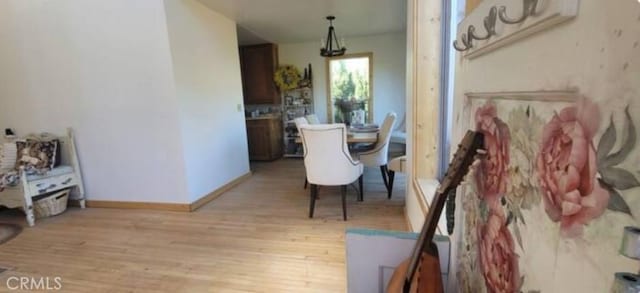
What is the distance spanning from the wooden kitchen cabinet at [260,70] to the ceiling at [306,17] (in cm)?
25

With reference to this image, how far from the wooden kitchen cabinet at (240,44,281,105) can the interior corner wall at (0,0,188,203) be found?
2712 millimetres

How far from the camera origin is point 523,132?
51 centimetres

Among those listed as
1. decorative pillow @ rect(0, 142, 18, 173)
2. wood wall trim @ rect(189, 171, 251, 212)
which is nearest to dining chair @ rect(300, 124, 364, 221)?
wood wall trim @ rect(189, 171, 251, 212)

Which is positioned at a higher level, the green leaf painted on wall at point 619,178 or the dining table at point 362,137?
the green leaf painted on wall at point 619,178

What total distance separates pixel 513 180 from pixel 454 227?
0.47 metres

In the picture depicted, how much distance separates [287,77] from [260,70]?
510 millimetres

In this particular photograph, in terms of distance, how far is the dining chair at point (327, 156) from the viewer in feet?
8.27

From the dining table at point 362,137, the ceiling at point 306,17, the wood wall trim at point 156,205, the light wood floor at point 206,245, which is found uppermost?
the ceiling at point 306,17

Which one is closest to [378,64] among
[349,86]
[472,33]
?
[349,86]

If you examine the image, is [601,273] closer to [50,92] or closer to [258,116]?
[50,92]

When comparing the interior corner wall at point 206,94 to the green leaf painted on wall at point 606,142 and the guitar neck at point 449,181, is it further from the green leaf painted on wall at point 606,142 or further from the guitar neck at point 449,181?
the green leaf painted on wall at point 606,142

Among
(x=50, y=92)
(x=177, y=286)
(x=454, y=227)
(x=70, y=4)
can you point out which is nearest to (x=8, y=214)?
(x=50, y=92)

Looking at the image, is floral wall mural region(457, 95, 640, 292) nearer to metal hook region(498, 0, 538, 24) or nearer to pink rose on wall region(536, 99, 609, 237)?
pink rose on wall region(536, 99, 609, 237)

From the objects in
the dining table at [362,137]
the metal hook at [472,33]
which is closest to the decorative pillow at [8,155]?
the dining table at [362,137]
